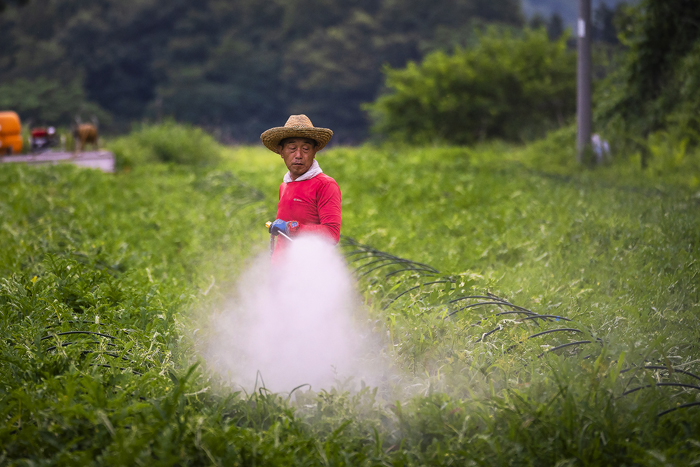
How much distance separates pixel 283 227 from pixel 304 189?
30cm

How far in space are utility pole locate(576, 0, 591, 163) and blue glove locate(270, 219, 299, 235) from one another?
992 cm

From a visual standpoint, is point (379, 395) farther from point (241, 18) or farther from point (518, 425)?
point (241, 18)

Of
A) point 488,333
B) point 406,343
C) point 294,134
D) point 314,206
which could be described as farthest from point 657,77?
point 294,134

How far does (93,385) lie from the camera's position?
8.70 feet

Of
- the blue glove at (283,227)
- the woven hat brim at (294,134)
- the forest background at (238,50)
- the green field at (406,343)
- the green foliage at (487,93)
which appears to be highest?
the forest background at (238,50)

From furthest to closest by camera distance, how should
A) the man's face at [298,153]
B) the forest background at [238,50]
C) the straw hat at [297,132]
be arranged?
the forest background at [238,50] < the man's face at [298,153] < the straw hat at [297,132]

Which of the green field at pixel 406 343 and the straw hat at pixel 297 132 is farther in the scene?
the straw hat at pixel 297 132

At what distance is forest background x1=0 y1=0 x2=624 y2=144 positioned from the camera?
Answer: 120 ft

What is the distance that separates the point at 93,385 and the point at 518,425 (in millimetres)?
1922

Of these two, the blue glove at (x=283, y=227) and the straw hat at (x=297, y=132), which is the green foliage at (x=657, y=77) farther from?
the blue glove at (x=283, y=227)

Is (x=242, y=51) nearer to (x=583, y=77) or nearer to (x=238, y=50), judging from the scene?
(x=238, y=50)

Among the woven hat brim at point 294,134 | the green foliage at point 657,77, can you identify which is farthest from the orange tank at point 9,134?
the green foliage at point 657,77

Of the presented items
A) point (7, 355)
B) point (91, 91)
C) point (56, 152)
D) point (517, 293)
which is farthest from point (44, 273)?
point (91, 91)

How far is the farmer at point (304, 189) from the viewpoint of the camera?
3.24 m
